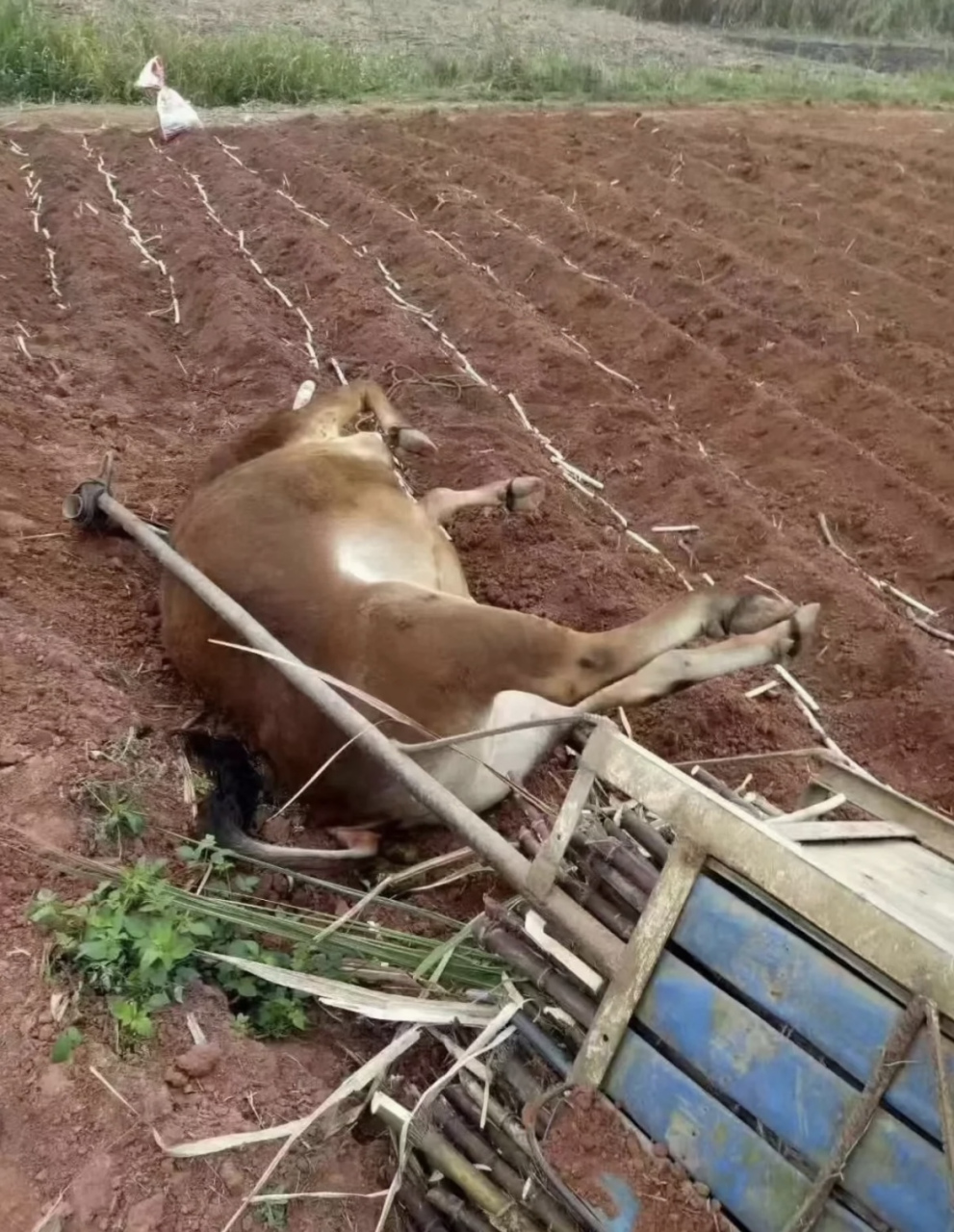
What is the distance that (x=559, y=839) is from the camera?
233 centimetres

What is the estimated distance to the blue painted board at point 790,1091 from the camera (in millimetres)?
1792

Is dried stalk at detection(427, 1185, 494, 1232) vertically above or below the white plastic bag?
above

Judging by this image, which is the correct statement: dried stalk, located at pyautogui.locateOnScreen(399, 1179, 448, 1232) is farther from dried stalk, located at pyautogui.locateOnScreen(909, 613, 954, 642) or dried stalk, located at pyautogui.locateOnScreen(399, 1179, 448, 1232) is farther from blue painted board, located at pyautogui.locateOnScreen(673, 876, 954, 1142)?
dried stalk, located at pyautogui.locateOnScreen(909, 613, 954, 642)

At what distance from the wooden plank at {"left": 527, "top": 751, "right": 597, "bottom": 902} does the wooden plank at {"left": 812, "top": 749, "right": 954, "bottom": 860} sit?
87cm

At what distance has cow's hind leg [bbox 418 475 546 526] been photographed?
4871 mm

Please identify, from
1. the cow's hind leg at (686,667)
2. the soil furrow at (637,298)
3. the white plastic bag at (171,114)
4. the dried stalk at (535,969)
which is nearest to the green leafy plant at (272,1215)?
the dried stalk at (535,969)

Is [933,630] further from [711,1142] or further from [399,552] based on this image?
[711,1142]

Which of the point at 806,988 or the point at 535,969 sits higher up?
the point at 806,988

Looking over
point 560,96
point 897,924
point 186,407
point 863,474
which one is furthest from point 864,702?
point 560,96

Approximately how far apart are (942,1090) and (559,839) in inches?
32.0

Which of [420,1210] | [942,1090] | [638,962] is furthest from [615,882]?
[942,1090]

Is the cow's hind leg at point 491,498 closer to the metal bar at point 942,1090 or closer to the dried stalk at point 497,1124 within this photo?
the dried stalk at point 497,1124

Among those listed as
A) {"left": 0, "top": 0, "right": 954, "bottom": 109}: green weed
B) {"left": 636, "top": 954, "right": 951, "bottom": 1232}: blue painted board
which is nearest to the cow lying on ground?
{"left": 636, "top": 954, "right": 951, "bottom": 1232}: blue painted board

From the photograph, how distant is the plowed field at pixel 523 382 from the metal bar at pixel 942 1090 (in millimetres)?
1312
